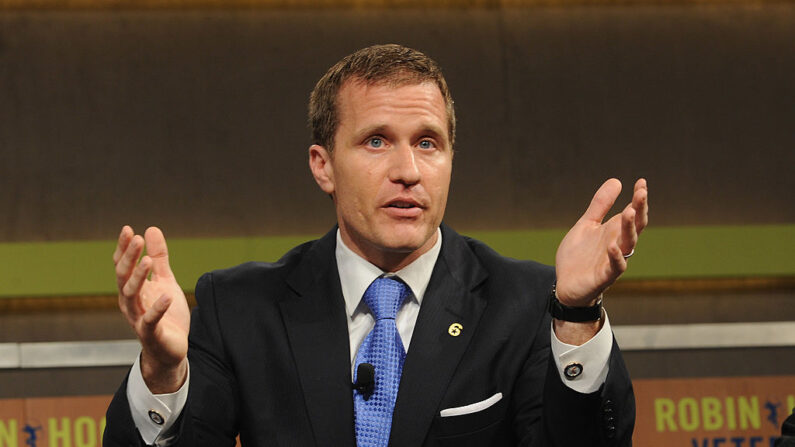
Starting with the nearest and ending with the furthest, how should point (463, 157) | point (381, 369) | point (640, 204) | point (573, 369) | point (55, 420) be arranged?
point (640, 204) < point (573, 369) < point (381, 369) < point (55, 420) < point (463, 157)

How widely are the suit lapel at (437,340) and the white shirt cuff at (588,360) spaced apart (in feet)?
0.92

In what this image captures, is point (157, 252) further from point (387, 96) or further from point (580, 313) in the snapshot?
point (580, 313)

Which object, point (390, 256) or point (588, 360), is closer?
point (588, 360)

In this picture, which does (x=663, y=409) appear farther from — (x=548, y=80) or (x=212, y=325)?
(x=212, y=325)

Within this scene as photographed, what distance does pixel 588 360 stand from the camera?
149 centimetres

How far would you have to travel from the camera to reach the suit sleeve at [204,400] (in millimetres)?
1602

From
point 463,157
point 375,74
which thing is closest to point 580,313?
point 375,74

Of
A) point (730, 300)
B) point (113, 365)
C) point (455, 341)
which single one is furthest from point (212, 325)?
point (730, 300)

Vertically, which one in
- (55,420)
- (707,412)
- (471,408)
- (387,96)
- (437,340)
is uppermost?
(387,96)

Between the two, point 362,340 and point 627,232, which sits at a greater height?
point 627,232

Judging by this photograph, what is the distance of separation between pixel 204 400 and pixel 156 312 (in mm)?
346

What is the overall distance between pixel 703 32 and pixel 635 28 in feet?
0.88

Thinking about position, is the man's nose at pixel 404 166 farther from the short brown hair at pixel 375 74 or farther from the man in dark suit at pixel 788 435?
the man in dark suit at pixel 788 435

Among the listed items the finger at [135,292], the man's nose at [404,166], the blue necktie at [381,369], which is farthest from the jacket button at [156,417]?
the man's nose at [404,166]
